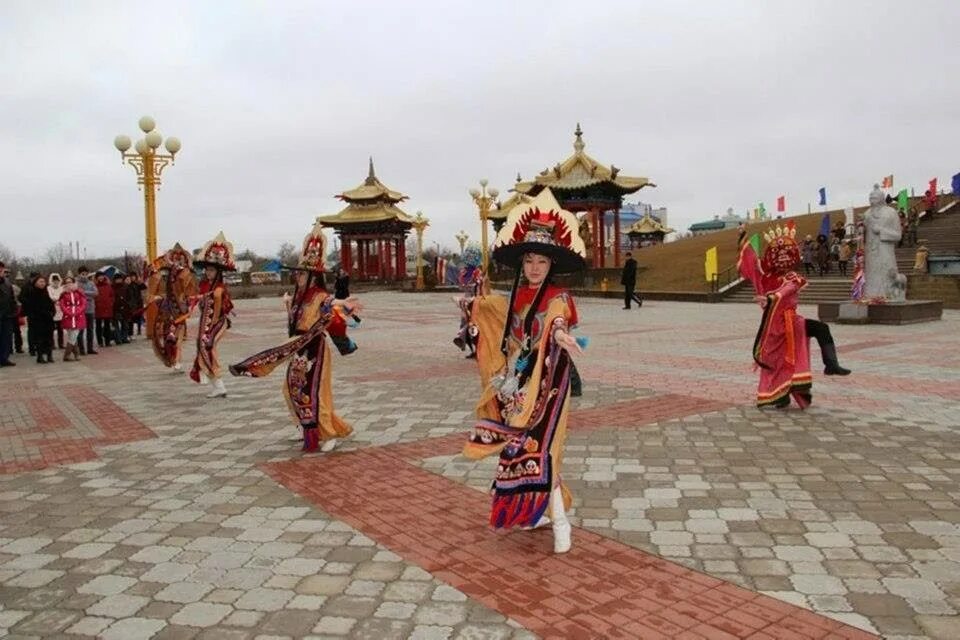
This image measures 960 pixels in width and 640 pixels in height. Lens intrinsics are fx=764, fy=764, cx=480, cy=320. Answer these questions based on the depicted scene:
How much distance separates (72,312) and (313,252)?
33.9 feet

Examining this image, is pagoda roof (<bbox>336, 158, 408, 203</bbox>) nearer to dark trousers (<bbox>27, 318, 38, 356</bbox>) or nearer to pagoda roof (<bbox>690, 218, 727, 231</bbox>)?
dark trousers (<bbox>27, 318, 38, 356</bbox>)

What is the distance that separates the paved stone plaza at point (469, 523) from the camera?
3.46m


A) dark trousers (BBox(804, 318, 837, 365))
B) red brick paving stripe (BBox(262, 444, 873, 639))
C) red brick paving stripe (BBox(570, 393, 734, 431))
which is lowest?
red brick paving stripe (BBox(262, 444, 873, 639))

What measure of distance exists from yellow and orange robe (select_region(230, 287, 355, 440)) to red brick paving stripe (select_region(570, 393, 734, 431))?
236 cm

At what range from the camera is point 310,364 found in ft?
21.9

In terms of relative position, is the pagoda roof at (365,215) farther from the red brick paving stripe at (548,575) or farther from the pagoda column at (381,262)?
the red brick paving stripe at (548,575)

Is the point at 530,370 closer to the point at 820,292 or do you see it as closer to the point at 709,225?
the point at 820,292

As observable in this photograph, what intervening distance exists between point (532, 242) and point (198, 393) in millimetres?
7227

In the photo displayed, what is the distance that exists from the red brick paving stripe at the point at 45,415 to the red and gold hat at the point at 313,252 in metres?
3.44

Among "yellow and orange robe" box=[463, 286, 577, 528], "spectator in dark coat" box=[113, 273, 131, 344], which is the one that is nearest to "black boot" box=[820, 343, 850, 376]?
"yellow and orange robe" box=[463, 286, 577, 528]

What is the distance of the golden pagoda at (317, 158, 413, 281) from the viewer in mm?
54844

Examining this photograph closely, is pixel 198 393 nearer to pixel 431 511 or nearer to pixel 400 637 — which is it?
pixel 431 511

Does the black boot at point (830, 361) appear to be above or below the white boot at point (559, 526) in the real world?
above

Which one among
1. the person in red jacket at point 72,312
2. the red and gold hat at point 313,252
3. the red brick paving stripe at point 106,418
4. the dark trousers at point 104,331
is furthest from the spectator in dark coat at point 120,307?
the red and gold hat at point 313,252
